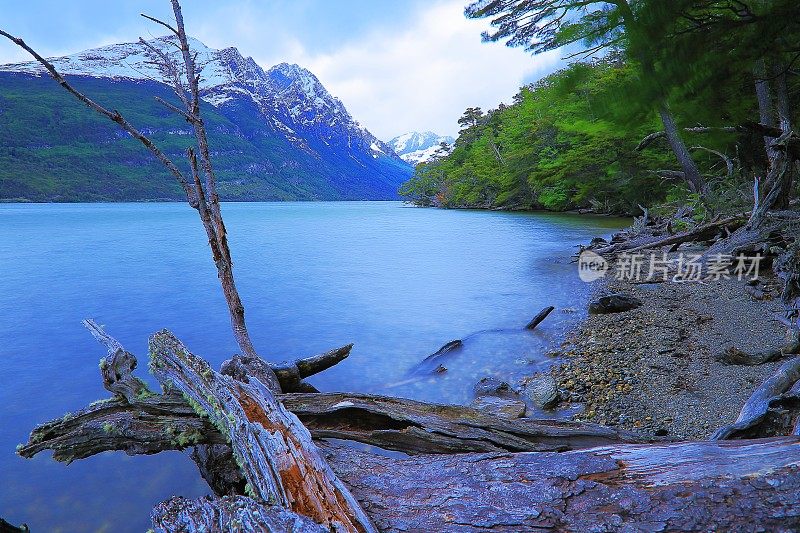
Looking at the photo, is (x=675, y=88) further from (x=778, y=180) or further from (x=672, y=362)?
(x=778, y=180)

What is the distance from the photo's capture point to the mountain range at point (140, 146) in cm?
8531

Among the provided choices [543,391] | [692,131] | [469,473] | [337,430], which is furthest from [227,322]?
[692,131]

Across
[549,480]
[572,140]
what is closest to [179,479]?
[549,480]

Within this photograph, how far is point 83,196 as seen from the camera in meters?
82.2

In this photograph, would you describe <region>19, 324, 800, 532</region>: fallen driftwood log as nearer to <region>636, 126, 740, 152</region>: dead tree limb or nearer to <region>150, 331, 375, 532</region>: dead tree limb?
<region>150, 331, 375, 532</region>: dead tree limb

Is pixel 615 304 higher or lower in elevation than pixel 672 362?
higher

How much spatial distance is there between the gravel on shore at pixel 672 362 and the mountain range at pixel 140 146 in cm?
5210

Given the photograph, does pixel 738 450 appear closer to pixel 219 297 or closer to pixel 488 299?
pixel 488 299

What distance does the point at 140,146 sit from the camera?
112438 millimetres

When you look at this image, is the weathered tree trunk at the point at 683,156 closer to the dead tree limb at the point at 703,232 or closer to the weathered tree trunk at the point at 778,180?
the dead tree limb at the point at 703,232

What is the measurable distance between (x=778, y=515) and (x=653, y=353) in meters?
4.01

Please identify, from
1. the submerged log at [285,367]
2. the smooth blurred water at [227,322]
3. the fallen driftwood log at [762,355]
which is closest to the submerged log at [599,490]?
the submerged log at [285,367]

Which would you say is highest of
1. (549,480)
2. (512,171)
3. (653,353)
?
(512,171)

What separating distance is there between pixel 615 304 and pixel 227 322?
6748mm
